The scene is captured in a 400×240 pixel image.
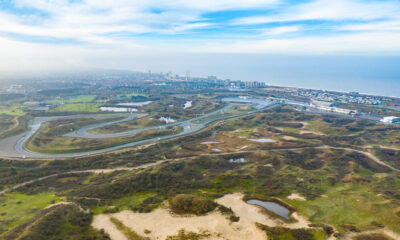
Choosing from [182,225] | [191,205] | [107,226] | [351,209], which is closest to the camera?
[182,225]

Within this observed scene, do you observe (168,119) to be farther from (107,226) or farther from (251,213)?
(107,226)

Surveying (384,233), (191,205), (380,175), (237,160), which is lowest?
(237,160)

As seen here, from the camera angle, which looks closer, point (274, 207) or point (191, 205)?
point (191, 205)

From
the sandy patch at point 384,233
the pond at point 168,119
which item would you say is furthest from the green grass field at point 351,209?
the pond at point 168,119

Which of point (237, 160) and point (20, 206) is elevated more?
point (237, 160)

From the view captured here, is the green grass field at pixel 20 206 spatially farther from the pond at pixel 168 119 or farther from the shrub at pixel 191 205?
the pond at pixel 168 119

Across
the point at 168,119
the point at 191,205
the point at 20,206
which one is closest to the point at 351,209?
the point at 191,205

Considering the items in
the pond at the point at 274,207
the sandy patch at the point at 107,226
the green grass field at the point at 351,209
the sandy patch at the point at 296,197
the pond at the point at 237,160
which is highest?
the green grass field at the point at 351,209

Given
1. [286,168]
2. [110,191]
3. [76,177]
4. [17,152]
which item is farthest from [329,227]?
[17,152]
